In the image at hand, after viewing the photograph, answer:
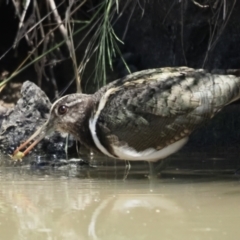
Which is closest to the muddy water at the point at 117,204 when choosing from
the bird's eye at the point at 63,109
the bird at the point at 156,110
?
the bird at the point at 156,110

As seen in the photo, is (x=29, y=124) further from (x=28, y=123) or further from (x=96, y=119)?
(x=96, y=119)

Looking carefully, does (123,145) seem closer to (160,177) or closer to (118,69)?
(160,177)

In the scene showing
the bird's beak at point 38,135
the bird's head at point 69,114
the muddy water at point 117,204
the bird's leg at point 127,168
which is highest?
the bird's head at point 69,114

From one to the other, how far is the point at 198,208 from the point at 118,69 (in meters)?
3.34

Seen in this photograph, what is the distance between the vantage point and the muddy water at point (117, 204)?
11.9ft

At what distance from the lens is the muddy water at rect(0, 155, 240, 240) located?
11.9ft

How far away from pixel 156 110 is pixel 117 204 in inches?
44.7

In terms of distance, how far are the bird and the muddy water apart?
0.24 meters

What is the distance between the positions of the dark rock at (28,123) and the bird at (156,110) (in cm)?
101

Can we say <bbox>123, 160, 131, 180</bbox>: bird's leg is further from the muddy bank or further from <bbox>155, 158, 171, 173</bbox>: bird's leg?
the muddy bank

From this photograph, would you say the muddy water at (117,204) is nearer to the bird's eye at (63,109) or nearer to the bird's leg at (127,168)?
the bird's leg at (127,168)

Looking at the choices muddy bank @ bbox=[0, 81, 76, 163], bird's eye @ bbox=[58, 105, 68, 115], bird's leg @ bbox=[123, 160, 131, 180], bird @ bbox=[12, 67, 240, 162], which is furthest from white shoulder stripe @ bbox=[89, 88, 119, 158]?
muddy bank @ bbox=[0, 81, 76, 163]

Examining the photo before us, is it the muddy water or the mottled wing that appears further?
the mottled wing

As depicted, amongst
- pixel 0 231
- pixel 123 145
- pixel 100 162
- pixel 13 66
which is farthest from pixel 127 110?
pixel 13 66
